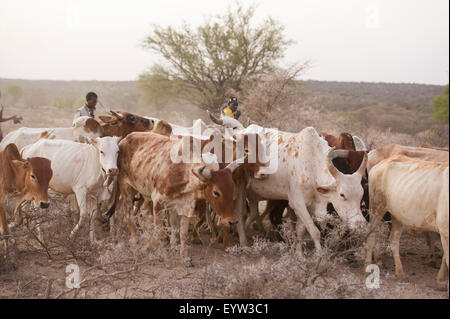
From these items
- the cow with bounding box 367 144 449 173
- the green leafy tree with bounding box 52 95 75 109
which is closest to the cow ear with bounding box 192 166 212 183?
the cow with bounding box 367 144 449 173

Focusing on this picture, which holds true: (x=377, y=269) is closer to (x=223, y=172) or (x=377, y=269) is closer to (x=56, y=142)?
(x=223, y=172)

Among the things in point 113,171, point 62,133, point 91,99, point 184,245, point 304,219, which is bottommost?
point 184,245

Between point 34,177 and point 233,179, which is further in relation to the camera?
point 233,179

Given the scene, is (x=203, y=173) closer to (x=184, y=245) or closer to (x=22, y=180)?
(x=184, y=245)

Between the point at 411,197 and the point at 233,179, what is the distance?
2.81 metres

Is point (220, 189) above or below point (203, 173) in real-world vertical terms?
below

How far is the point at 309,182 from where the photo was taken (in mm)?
7191

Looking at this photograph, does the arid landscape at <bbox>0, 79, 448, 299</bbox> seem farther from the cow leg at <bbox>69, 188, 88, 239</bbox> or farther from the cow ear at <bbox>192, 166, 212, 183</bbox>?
the cow ear at <bbox>192, 166, 212, 183</bbox>

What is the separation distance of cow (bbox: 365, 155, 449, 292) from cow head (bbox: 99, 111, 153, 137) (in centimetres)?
477

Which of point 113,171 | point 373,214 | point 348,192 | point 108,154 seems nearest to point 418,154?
point 373,214

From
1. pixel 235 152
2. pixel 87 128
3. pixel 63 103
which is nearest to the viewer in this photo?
pixel 235 152

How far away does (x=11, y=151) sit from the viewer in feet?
23.7
